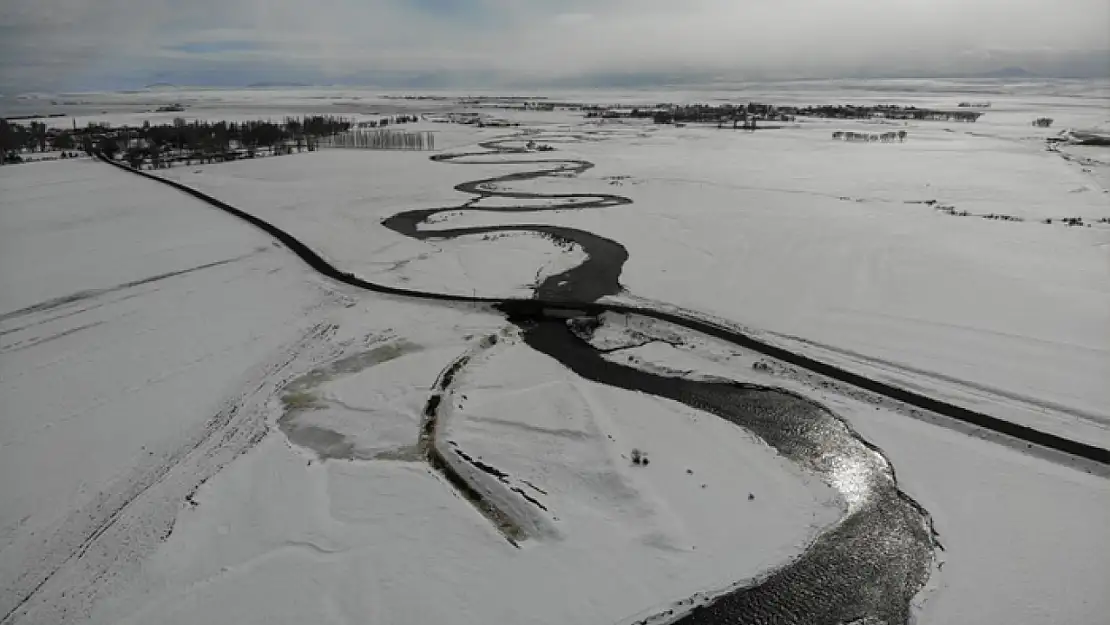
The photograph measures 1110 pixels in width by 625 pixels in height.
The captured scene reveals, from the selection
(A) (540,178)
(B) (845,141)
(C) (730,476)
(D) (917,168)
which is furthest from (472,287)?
(B) (845,141)

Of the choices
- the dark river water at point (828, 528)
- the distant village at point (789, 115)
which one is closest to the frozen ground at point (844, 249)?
the dark river water at point (828, 528)

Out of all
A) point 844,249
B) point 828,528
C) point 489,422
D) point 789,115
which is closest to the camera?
point 828,528

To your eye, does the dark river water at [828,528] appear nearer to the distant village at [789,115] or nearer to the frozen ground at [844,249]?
the frozen ground at [844,249]

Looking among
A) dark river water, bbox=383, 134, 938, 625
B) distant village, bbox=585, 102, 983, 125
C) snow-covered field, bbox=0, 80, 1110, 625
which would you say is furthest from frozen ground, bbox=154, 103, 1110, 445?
distant village, bbox=585, 102, 983, 125

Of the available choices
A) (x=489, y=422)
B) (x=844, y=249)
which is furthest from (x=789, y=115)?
(x=489, y=422)

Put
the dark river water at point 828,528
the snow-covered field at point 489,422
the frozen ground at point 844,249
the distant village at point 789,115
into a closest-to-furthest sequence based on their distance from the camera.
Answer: the dark river water at point 828,528 → the snow-covered field at point 489,422 → the frozen ground at point 844,249 → the distant village at point 789,115

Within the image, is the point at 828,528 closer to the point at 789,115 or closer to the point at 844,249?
the point at 844,249

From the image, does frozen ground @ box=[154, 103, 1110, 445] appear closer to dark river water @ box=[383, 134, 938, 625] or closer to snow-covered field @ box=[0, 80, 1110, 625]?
snow-covered field @ box=[0, 80, 1110, 625]

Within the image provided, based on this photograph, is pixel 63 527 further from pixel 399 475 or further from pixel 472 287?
pixel 472 287
